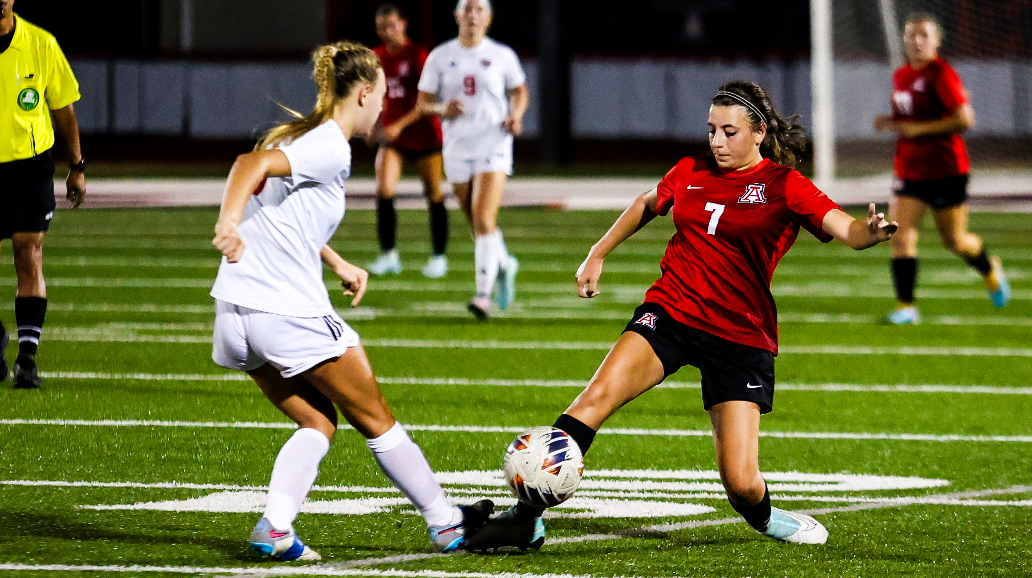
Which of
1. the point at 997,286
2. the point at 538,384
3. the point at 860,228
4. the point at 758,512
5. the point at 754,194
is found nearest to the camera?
the point at 860,228

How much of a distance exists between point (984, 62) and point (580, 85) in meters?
9.84

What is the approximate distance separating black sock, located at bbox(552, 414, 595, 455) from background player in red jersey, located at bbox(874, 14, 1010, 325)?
7.11 metres

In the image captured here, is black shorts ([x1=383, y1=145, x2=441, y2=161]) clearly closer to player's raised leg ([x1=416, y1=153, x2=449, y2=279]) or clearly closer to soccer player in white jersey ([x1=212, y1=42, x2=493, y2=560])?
player's raised leg ([x1=416, y1=153, x2=449, y2=279])

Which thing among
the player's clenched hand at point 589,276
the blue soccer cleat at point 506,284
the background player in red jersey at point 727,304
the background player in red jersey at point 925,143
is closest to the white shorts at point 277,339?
the background player in red jersey at point 727,304

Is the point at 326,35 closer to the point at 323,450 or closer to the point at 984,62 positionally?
the point at 984,62

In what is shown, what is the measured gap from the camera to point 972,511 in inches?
256

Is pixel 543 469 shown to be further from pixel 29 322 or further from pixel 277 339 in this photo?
pixel 29 322

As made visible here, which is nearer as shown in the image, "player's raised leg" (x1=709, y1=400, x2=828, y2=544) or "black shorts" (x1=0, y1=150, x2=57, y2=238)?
"player's raised leg" (x1=709, y1=400, x2=828, y2=544)

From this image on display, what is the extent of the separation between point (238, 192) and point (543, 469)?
51.1 inches

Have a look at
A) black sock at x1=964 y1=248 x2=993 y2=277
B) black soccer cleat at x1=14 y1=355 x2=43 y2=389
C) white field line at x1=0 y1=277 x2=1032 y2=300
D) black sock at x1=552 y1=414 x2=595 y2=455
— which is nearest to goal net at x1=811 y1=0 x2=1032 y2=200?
white field line at x1=0 y1=277 x2=1032 y2=300

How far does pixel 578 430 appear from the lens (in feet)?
18.4

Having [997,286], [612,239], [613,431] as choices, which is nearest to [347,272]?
[612,239]

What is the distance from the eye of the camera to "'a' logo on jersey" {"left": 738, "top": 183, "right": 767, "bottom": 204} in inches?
231

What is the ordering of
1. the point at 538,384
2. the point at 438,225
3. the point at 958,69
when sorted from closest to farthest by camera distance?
the point at 538,384 < the point at 438,225 < the point at 958,69
